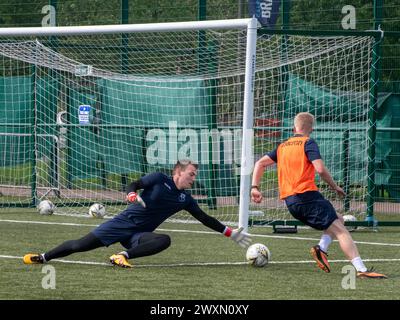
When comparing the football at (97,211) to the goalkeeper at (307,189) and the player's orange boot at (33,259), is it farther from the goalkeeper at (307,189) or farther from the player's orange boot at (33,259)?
the goalkeeper at (307,189)

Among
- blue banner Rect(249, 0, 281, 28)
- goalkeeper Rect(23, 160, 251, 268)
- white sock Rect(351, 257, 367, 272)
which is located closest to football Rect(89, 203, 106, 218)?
goalkeeper Rect(23, 160, 251, 268)

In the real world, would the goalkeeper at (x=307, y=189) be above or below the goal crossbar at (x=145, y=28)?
below

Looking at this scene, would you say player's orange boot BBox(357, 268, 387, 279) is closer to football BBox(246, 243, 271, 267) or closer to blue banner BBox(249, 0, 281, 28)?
football BBox(246, 243, 271, 267)

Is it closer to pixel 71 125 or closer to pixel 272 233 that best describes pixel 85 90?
pixel 71 125

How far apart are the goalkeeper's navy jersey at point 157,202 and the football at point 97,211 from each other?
571 centimetres

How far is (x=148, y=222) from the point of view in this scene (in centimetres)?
1119

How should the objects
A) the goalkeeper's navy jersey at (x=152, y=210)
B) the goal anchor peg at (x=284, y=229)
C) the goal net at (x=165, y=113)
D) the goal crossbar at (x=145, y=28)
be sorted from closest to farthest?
the goalkeeper's navy jersey at (x=152, y=210) → the goal crossbar at (x=145, y=28) → the goal anchor peg at (x=284, y=229) → the goal net at (x=165, y=113)

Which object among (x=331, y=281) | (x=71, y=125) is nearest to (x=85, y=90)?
(x=71, y=125)

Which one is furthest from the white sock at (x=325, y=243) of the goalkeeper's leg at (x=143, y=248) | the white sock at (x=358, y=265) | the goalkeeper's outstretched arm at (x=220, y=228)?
the goalkeeper's leg at (x=143, y=248)

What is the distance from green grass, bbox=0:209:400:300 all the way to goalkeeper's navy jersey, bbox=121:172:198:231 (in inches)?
19.9

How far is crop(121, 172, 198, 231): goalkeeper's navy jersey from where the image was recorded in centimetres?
1111

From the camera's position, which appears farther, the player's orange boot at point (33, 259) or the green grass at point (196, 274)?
the player's orange boot at point (33, 259)

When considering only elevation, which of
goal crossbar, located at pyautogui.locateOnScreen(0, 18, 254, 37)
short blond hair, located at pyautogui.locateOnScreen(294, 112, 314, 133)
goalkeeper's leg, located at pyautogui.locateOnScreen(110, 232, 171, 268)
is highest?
goal crossbar, located at pyautogui.locateOnScreen(0, 18, 254, 37)

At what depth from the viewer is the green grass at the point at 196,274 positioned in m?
9.27
